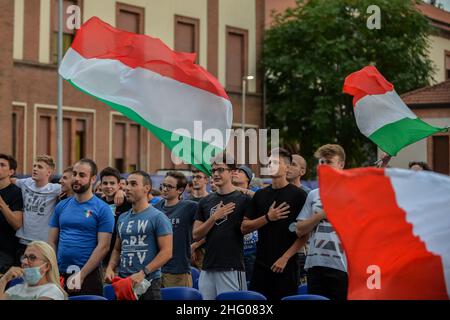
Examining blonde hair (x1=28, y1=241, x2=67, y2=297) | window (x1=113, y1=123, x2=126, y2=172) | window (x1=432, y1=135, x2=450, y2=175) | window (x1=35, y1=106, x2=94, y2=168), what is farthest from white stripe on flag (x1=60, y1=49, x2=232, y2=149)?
window (x1=432, y1=135, x2=450, y2=175)

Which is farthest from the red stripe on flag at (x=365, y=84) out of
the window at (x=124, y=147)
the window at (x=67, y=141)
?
the window at (x=124, y=147)

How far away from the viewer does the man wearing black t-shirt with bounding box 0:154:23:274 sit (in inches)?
469

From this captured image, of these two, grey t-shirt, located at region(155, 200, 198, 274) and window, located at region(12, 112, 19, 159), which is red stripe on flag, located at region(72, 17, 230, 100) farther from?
window, located at region(12, 112, 19, 159)

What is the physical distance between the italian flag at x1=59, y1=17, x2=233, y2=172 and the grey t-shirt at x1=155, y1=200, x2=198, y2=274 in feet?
2.75

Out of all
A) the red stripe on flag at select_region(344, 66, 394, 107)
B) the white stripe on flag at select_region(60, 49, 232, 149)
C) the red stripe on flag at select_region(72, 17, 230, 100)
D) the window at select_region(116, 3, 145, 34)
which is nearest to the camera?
the white stripe on flag at select_region(60, 49, 232, 149)

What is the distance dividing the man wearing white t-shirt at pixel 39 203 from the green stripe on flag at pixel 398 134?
361 cm

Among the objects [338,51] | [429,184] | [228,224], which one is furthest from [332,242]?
[338,51]

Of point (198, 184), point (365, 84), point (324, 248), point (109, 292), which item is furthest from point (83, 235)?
point (365, 84)

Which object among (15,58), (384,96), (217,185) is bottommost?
(217,185)

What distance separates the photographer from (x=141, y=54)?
11.4 metres

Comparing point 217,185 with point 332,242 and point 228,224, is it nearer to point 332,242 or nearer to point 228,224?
point 228,224

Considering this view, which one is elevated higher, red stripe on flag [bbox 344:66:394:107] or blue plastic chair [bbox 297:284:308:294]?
red stripe on flag [bbox 344:66:394:107]

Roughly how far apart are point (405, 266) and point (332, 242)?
146 inches
